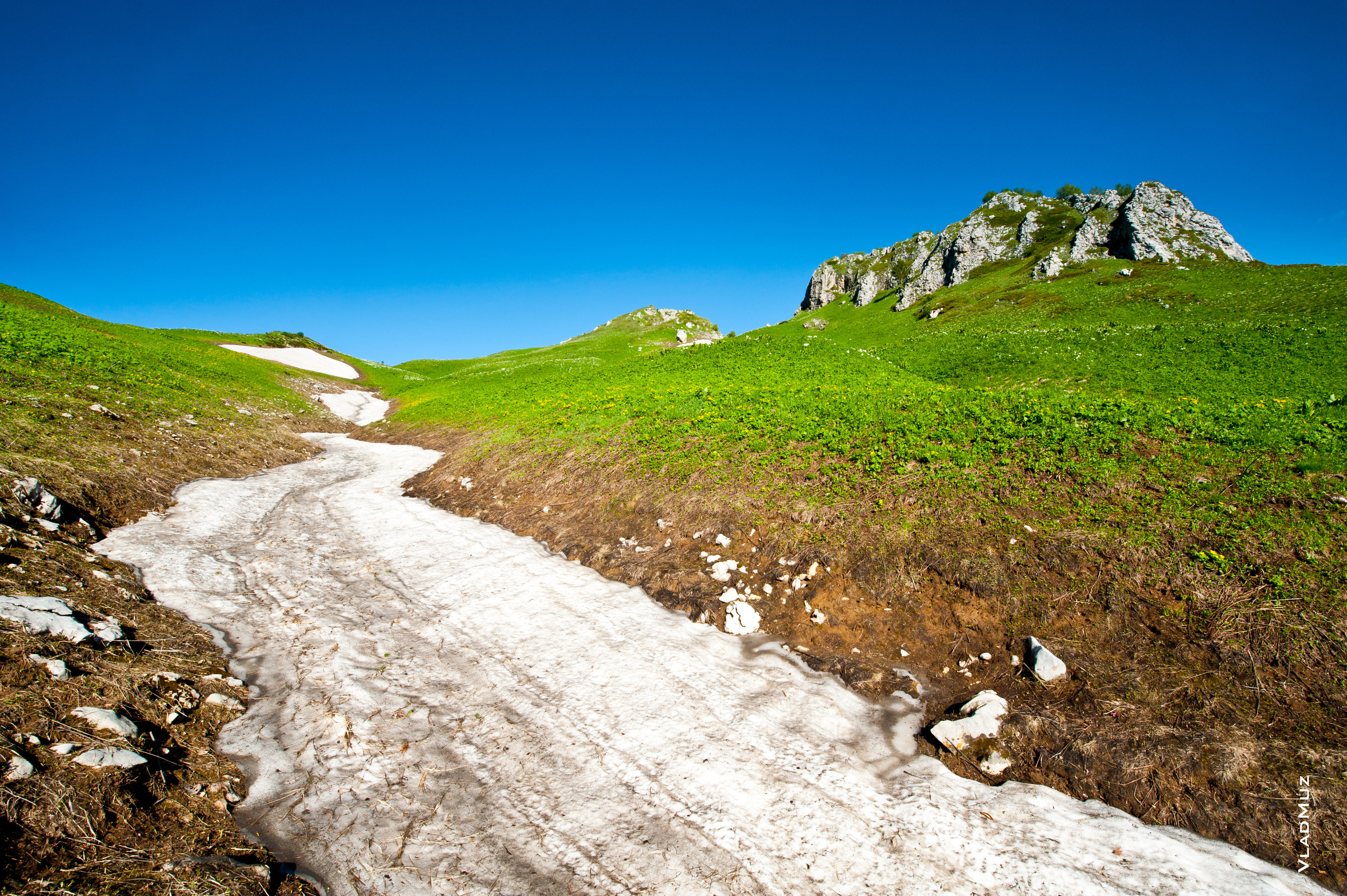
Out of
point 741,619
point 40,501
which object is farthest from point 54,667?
point 741,619

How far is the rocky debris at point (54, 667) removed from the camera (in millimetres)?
5859

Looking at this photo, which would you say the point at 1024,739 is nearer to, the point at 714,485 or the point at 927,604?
the point at 927,604

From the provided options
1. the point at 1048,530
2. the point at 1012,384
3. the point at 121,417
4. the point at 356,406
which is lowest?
the point at 1048,530

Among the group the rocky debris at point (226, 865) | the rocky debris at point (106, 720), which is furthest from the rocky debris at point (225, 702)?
the rocky debris at point (226, 865)

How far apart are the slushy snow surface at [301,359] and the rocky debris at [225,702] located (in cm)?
5820

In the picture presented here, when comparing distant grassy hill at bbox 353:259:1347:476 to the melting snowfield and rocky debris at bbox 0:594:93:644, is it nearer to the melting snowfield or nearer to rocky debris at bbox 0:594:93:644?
the melting snowfield

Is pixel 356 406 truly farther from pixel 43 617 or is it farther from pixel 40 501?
pixel 43 617

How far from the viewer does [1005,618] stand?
864cm

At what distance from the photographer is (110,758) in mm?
5070

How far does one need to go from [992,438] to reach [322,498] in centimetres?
1897

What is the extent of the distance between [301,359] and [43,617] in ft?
217

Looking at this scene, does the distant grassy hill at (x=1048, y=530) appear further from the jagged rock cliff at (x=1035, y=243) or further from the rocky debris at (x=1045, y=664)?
the jagged rock cliff at (x=1035, y=243)

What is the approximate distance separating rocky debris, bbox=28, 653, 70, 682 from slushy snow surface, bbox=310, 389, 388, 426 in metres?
28.4

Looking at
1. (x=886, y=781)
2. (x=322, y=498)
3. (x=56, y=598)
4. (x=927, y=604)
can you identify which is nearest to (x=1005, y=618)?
(x=927, y=604)
